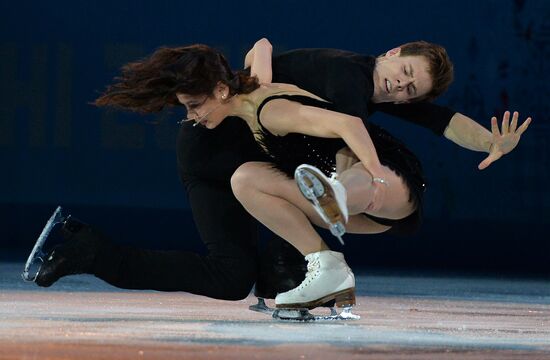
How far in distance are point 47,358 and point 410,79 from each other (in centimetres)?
135

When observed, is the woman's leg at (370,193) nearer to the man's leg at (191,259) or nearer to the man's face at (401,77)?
the man's face at (401,77)

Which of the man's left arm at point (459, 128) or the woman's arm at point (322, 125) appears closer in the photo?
the woman's arm at point (322, 125)

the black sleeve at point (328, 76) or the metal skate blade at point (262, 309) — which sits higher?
the black sleeve at point (328, 76)

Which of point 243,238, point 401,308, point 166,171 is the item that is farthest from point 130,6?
point 243,238

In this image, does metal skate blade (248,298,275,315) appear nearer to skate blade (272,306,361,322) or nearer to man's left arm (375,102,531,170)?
skate blade (272,306,361,322)

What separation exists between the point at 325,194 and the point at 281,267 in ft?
2.28

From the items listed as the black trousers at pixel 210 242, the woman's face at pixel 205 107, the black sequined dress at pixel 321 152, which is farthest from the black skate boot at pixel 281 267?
the woman's face at pixel 205 107

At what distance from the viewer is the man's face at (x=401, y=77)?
352 centimetres

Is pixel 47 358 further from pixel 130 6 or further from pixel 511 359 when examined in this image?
pixel 130 6

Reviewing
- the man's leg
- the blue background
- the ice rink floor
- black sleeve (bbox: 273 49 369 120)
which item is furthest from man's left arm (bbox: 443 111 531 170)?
the blue background

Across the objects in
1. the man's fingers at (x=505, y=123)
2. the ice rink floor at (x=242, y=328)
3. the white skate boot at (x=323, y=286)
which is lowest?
the ice rink floor at (x=242, y=328)

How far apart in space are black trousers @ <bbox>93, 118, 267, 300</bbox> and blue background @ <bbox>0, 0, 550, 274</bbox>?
359 cm

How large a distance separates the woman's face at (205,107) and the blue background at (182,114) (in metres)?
3.81

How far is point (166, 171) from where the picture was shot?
24.7 ft
